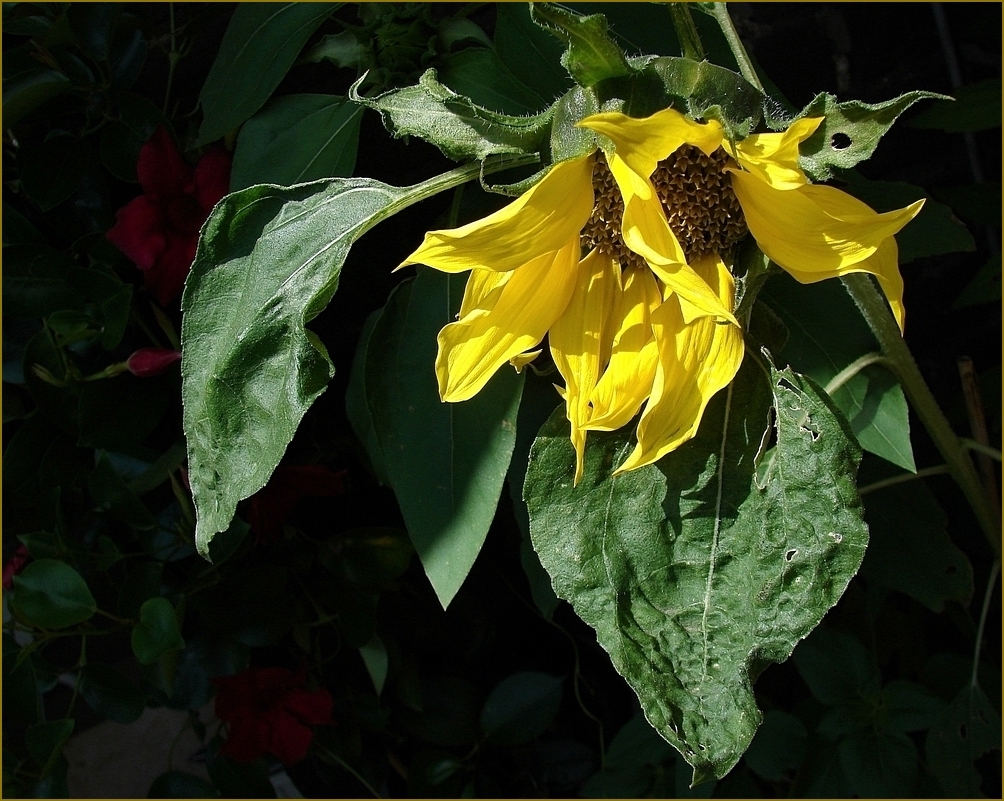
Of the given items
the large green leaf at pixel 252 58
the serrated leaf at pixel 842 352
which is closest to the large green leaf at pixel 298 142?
the large green leaf at pixel 252 58

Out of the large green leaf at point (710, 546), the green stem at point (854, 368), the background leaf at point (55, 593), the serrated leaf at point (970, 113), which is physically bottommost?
the serrated leaf at point (970, 113)

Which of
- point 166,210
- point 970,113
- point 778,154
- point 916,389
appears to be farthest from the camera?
point 970,113

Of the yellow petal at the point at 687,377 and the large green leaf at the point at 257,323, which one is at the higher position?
the large green leaf at the point at 257,323

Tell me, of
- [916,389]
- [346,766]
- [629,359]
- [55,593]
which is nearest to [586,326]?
[629,359]

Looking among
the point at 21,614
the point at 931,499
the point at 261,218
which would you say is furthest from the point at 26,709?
the point at 931,499

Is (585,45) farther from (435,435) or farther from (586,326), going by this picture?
(435,435)

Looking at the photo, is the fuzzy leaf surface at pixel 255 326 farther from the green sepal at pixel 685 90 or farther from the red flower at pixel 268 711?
the red flower at pixel 268 711
